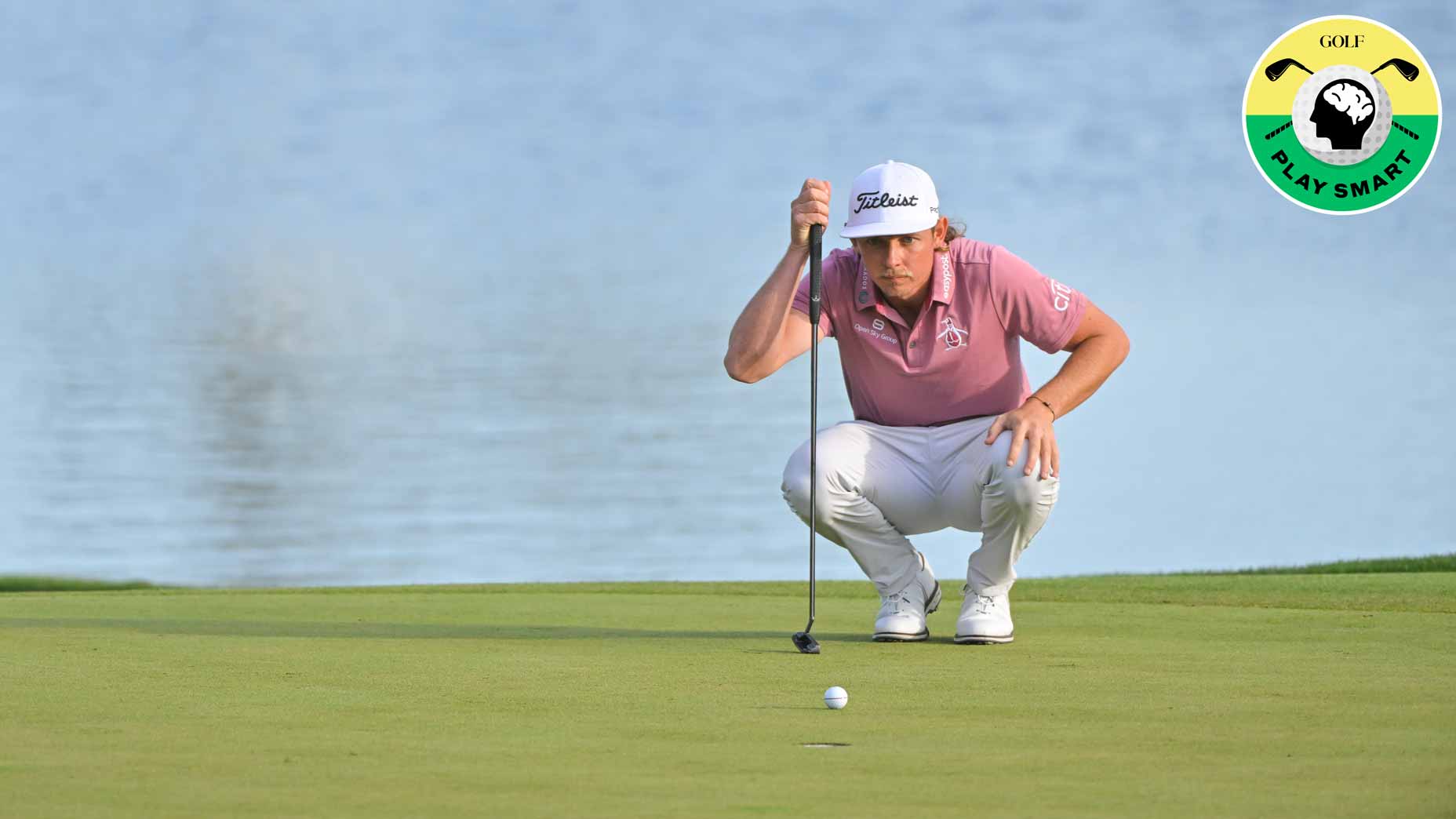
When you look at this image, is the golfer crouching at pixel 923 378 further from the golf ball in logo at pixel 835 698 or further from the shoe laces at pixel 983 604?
the golf ball in logo at pixel 835 698

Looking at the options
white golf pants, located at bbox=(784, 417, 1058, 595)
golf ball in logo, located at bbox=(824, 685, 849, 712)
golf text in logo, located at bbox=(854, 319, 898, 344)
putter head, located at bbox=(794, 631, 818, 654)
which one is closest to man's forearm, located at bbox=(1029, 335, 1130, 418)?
white golf pants, located at bbox=(784, 417, 1058, 595)

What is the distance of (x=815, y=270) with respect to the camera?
441cm

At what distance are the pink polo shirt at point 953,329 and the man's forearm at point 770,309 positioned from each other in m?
0.14

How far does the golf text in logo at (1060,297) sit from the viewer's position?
4.56 m

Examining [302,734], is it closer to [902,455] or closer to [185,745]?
[185,745]

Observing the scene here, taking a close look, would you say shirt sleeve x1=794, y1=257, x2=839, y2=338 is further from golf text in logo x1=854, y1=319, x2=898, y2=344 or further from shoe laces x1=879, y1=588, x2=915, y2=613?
shoe laces x1=879, y1=588, x2=915, y2=613

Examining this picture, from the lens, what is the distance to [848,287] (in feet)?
15.3

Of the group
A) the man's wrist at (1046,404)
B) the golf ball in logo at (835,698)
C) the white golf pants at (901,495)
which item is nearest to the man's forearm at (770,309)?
the white golf pants at (901,495)

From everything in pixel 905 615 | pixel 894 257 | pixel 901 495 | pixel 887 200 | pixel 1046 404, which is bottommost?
pixel 905 615

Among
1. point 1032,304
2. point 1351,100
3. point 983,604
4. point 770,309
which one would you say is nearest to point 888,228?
point 770,309

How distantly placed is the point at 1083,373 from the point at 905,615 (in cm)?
77

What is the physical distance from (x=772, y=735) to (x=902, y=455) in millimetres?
2044

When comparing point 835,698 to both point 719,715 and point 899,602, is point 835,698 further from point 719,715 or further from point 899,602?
point 899,602

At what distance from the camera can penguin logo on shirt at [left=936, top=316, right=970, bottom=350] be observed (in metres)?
4.57
